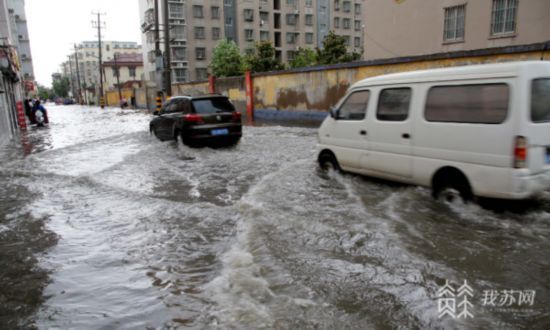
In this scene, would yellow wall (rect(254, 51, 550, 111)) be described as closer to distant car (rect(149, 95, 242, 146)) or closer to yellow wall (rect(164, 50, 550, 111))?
Answer: yellow wall (rect(164, 50, 550, 111))

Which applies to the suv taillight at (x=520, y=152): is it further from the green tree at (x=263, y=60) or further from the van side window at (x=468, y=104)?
the green tree at (x=263, y=60)

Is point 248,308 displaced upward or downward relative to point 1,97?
downward

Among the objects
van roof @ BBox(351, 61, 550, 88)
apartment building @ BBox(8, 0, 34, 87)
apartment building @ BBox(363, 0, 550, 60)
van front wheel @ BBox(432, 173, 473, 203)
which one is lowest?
van front wheel @ BBox(432, 173, 473, 203)

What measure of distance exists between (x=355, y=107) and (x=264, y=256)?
146 inches

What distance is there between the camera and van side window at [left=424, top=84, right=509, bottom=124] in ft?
16.2

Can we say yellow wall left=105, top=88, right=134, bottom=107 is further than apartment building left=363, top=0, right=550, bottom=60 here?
Yes

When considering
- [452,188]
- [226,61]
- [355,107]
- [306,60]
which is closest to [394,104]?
[355,107]

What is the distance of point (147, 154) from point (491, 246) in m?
9.66

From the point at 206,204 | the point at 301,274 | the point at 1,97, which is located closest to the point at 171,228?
the point at 206,204

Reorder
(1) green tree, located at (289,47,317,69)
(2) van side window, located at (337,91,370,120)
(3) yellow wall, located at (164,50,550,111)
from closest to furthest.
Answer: (2) van side window, located at (337,91,370,120) < (3) yellow wall, located at (164,50,550,111) < (1) green tree, located at (289,47,317,69)


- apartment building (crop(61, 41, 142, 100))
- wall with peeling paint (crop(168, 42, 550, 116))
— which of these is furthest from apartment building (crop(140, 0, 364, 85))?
apartment building (crop(61, 41, 142, 100))

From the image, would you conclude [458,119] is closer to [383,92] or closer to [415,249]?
[383,92]

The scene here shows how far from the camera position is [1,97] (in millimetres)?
17953

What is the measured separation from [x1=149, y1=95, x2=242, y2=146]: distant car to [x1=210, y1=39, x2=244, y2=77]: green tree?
3343 centimetres
